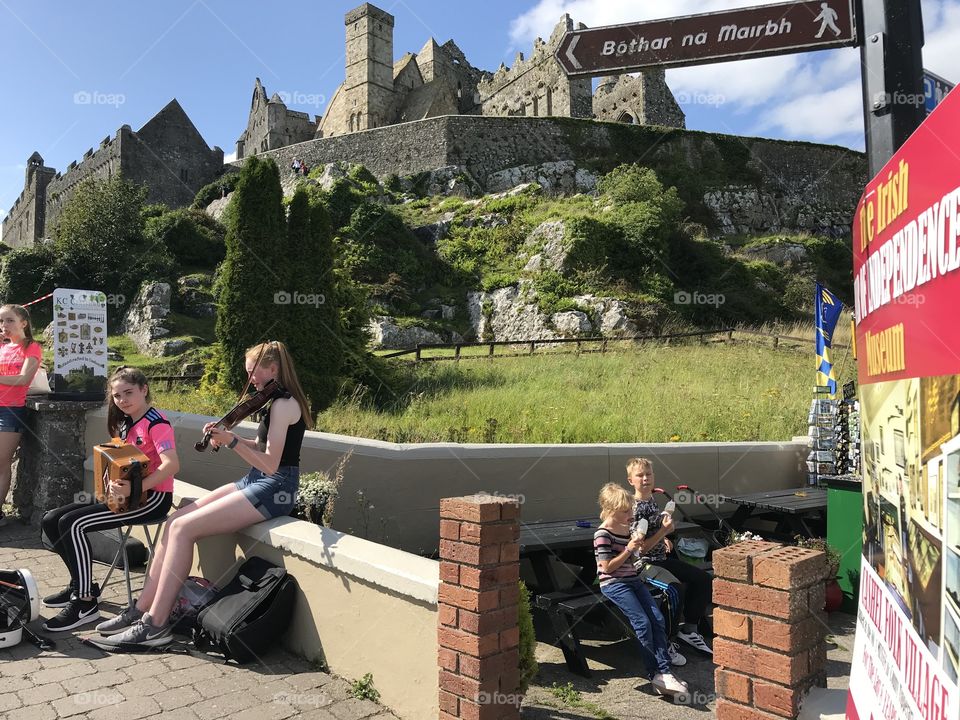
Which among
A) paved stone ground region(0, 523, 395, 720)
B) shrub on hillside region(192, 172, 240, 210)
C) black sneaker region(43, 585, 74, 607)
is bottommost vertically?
paved stone ground region(0, 523, 395, 720)

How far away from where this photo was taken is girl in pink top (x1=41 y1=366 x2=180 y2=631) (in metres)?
4.22

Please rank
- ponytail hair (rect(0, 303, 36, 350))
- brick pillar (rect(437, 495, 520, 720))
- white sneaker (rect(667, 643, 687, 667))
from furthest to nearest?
ponytail hair (rect(0, 303, 36, 350)) → white sneaker (rect(667, 643, 687, 667)) → brick pillar (rect(437, 495, 520, 720))

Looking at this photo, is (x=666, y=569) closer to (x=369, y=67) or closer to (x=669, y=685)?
(x=669, y=685)

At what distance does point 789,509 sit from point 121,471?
16.0 ft

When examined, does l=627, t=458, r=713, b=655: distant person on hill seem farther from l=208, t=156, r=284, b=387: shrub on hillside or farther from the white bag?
l=208, t=156, r=284, b=387: shrub on hillside

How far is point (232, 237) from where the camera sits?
516 inches

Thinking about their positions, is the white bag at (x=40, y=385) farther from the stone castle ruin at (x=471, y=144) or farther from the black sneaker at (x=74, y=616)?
the stone castle ruin at (x=471, y=144)

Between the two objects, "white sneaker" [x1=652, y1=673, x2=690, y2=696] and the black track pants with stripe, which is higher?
the black track pants with stripe

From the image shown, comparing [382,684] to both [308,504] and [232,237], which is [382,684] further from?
[232,237]

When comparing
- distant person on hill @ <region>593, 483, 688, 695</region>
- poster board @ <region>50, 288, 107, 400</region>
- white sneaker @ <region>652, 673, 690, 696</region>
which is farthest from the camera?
poster board @ <region>50, 288, 107, 400</region>

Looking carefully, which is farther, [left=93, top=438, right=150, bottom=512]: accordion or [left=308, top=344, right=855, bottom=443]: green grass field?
[left=308, top=344, right=855, bottom=443]: green grass field

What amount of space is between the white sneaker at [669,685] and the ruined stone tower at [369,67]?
5293cm

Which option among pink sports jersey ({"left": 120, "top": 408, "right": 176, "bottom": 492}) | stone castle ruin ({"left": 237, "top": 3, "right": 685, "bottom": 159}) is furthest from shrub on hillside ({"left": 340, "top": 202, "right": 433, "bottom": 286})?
pink sports jersey ({"left": 120, "top": 408, "right": 176, "bottom": 492})

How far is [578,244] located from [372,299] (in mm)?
7928
